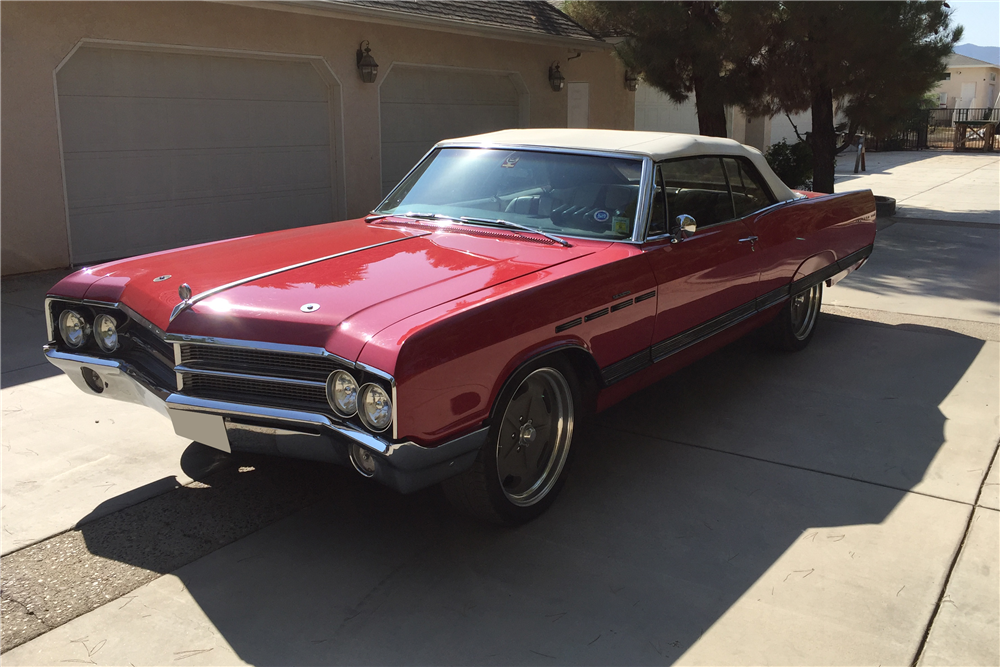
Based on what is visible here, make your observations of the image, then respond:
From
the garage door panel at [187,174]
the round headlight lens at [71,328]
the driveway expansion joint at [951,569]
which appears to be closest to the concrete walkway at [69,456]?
the round headlight lens at [71,328]

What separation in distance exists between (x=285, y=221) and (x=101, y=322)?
24.8 feet

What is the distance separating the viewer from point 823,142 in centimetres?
1392

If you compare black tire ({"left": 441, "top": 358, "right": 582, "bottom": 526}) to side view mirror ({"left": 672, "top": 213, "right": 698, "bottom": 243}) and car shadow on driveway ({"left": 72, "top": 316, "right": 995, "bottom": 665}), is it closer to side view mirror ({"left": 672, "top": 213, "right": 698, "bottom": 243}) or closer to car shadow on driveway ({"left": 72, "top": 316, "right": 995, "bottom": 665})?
car shadow on driveway ({"left": 72, "top": 316, "right": 995, "bottom": 665})

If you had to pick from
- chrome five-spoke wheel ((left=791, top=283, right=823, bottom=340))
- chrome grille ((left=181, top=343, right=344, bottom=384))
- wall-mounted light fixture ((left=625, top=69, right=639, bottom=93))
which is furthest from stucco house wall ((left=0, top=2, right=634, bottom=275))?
chrome five-spoke wheel ((left=791, top=283, right=823, bottom=340))

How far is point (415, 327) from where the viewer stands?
122 inches

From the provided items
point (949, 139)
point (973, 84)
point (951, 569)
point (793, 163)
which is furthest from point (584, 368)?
point (973, 84)

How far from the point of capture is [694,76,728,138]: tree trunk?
44.4 ft

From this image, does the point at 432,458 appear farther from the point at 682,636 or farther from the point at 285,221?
the point at 285,221

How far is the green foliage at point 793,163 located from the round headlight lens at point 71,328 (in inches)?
531

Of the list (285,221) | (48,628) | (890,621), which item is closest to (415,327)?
(48,628)

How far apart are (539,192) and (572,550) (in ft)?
6.29

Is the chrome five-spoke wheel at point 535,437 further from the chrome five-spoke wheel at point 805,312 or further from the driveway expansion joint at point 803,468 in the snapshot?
the chrome five-spoke wheel at point 805,312

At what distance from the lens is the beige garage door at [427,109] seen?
1255cm

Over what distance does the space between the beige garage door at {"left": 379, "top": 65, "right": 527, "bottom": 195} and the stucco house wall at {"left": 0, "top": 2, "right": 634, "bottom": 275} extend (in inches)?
9.2
